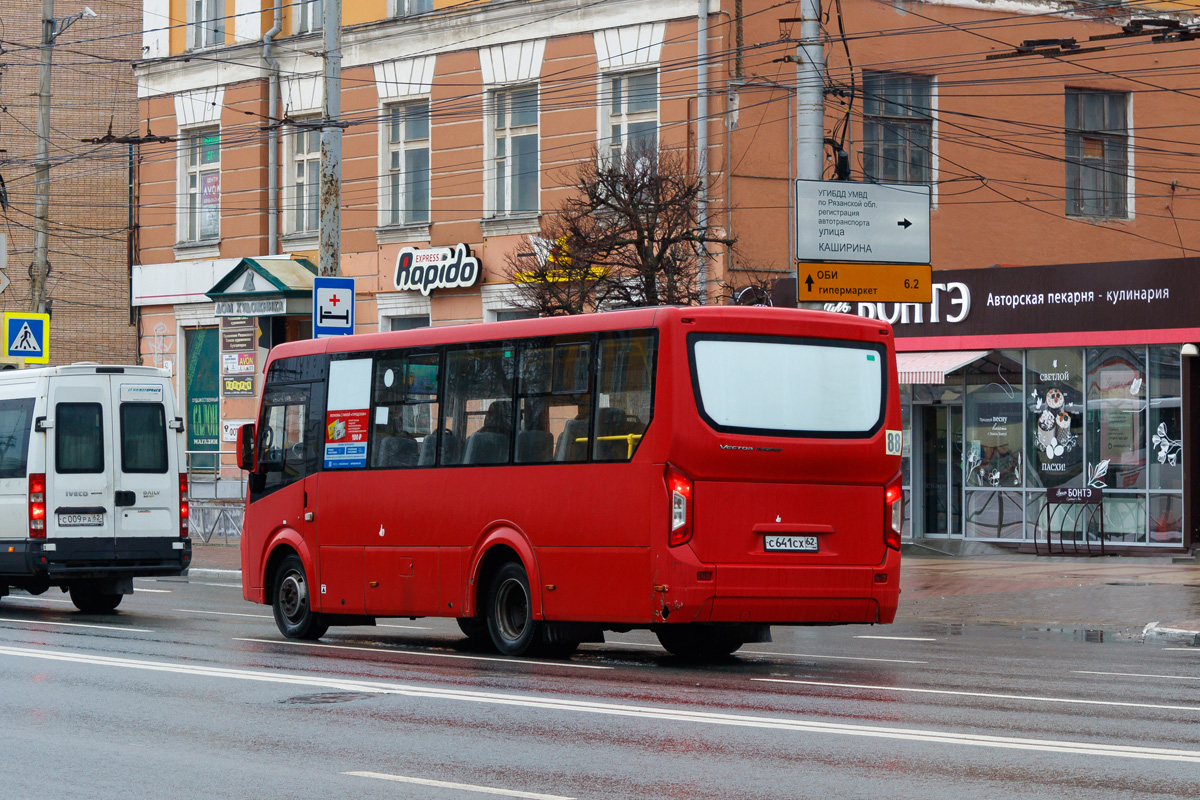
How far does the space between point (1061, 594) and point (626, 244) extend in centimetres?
800

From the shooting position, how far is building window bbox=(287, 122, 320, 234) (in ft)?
126

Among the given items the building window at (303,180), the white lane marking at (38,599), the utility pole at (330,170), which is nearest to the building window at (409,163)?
the building window at (303,180)

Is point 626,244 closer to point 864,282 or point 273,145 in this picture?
point 864,282

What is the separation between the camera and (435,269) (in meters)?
35.2

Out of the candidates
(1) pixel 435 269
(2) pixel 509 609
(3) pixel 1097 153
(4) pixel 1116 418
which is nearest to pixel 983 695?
(2) pixel 509 609

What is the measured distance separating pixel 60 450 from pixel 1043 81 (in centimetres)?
2126

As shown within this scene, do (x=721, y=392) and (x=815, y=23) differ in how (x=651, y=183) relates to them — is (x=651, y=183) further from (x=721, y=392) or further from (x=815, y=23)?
(x=721, y=392)

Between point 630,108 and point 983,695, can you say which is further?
point 630,108

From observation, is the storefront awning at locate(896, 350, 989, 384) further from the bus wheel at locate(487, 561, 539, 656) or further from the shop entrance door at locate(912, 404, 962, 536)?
the bus wheel at locate(487, 561, 539, 656)

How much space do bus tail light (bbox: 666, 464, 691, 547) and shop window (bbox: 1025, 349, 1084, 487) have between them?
16.1 metres

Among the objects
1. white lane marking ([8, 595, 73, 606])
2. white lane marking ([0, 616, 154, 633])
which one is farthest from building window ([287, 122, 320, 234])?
white lane marking ([0, 616, 154, 633])

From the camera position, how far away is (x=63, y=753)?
9281mm

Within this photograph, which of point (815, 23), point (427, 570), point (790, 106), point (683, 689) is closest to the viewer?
point (683, 689)

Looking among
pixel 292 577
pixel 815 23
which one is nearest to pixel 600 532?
pixel 292 577
